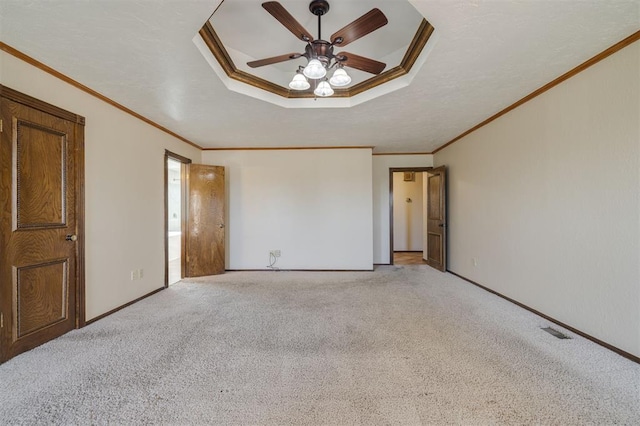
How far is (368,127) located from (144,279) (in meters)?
3.80

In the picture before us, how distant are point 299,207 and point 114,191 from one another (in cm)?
293

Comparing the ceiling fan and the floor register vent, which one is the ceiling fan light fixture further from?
the floor register vent

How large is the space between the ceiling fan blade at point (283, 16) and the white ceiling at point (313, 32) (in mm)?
340

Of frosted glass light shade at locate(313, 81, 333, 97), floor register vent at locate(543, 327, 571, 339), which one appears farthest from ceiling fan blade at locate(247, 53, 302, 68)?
floor register vent at locate(543, 327, 571, 339)

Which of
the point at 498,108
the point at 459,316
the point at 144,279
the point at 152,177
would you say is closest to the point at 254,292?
the point at 144,279

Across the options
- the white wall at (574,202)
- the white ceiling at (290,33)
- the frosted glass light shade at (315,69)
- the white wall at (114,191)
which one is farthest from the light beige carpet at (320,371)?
the white ceiling at (290,33)

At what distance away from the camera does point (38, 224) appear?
92.1 inches

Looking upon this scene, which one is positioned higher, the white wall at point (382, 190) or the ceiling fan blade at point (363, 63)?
the ceiling fan blade at point (363, 63)

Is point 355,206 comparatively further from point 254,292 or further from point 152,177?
point 152,177

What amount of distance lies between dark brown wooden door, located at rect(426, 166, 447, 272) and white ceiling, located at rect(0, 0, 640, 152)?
1620 millimetres

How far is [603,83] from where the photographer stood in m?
2.24

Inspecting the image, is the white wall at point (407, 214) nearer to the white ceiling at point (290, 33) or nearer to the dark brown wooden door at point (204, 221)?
the dark brown wooden door at point (204, 221)

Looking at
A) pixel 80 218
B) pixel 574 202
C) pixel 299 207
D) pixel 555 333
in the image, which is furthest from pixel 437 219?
pixel 80 218

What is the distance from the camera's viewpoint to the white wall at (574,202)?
208 cm
